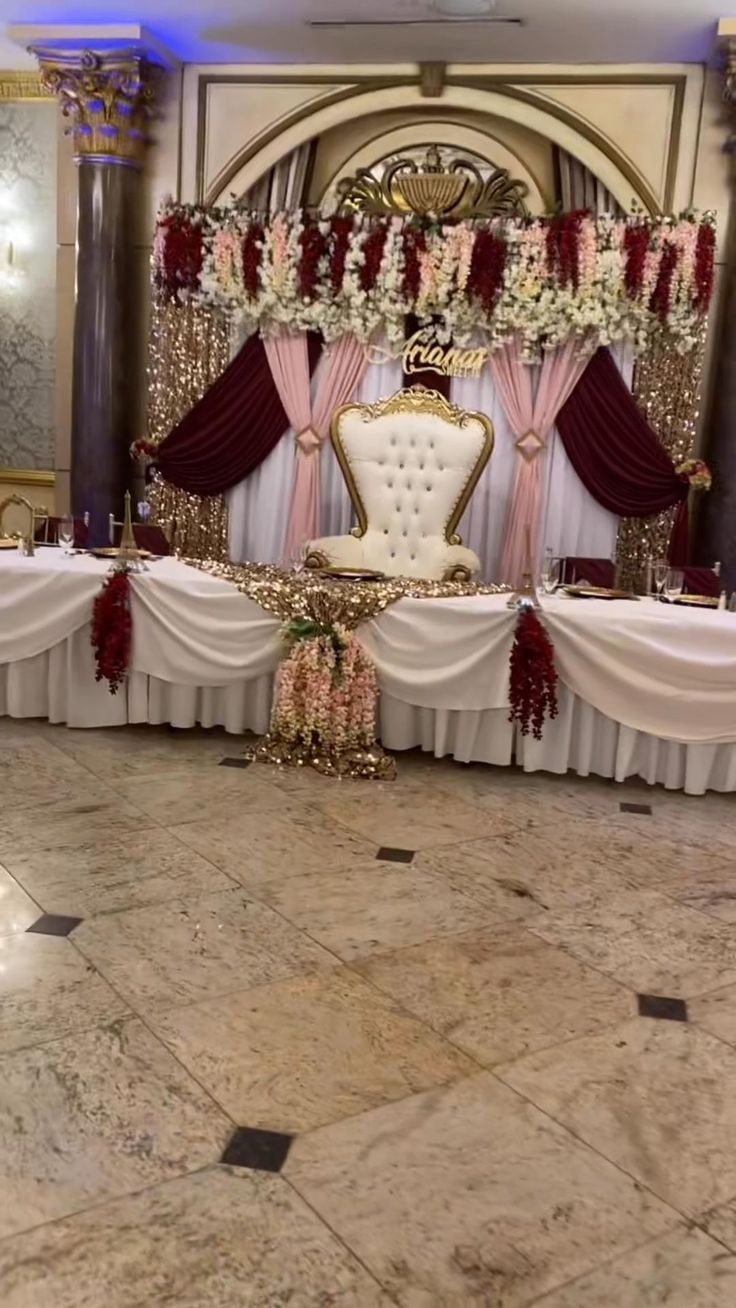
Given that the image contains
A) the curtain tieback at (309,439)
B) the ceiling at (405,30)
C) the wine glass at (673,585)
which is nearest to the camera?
the wine glass at (673,585)

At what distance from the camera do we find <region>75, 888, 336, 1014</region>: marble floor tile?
102 inches

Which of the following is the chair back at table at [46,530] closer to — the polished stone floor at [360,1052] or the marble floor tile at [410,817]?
the polished stone floor at [360,1052]

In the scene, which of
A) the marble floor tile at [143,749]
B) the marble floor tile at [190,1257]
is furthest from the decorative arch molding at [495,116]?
the marble floor tile at [190,1257]

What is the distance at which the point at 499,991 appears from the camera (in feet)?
8.70

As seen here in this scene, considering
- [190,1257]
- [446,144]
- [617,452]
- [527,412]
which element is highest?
[446,144]

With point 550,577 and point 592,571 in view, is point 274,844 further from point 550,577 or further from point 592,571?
point 592,571

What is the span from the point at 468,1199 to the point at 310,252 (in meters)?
5.38

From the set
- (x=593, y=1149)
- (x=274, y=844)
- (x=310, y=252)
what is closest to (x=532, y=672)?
(x=274, y=844)

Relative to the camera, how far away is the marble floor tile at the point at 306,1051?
2168mm

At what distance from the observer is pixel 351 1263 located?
1747 mm

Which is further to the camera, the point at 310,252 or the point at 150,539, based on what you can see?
the point at 310,252

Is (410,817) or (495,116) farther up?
(495,116)

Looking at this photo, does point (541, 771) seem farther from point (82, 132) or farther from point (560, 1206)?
point (82, 132)

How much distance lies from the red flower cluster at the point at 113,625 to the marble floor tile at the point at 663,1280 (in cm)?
301
